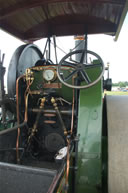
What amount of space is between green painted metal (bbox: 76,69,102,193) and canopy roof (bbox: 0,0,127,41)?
1.27m

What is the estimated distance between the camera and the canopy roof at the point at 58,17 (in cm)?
213

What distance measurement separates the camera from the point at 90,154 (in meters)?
1.50

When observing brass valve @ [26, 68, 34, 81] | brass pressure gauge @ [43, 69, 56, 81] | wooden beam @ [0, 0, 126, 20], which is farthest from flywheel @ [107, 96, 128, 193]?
wooden beam @ [0, 0, 126, 20]

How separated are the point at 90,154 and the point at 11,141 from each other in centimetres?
110

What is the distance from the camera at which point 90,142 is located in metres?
1.55

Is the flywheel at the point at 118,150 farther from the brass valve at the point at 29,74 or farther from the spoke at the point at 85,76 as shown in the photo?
the brass valve at the point at 29,74

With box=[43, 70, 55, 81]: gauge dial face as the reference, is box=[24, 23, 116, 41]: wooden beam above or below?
above

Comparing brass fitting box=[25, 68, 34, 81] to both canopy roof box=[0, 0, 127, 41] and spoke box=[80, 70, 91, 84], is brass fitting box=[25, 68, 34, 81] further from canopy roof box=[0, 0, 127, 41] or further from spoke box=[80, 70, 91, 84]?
canopy roof box=[0, 0, 127, 41]

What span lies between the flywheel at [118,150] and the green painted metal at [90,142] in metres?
0.15

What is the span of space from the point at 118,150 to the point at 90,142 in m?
0.30

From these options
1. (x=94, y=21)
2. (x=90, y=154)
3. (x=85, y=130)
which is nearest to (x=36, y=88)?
(x=85, y=130)

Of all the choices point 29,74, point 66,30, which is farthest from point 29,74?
point 66,30

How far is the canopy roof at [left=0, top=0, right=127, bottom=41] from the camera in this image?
2.13 m

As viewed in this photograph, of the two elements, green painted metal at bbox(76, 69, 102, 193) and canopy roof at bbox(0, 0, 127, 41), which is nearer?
green painted metal at bbox(76, 69, 102, 193)
